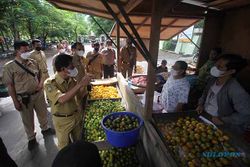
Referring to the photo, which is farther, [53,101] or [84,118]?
[84,118]

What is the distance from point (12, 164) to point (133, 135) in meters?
1.88

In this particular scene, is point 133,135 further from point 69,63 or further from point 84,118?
point 84,118

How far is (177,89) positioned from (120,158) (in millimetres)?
1613

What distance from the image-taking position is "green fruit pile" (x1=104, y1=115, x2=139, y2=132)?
95.5 inches

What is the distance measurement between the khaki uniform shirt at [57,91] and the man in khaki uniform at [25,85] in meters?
1.63

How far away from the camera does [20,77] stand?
12.7ft

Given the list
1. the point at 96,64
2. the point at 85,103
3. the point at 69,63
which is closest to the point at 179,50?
the point at 96,64

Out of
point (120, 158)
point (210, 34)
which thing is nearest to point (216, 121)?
point (120, 158)

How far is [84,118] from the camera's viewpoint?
4191mm

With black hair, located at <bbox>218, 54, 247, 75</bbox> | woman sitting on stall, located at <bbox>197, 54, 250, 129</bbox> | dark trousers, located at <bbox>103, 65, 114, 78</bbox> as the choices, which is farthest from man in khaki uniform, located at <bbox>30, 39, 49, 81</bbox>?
black hair, located at <bbox>218, 54, 247, 75</bbox>

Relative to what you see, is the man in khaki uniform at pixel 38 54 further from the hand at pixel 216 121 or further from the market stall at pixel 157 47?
the hand at pixel 216 121

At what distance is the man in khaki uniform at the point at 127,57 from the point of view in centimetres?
788

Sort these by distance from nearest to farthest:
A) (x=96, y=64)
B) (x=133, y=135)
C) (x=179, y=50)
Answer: (x=133, y=135) < (x=96, y=64) < (x=179, y=50)

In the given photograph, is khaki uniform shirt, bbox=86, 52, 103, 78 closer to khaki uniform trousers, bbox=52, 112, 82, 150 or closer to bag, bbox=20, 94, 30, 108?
bag, bbox=20, 94, 30, 108
